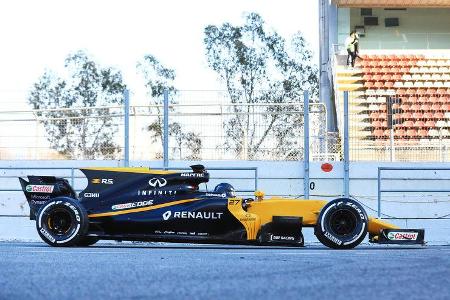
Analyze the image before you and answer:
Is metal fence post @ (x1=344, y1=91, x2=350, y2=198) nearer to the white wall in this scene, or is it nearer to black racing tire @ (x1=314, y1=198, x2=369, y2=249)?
black racing tire @ (x1=314, y1=198, x2=369, y2=249)

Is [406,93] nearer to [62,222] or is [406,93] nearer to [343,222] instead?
[343,222]

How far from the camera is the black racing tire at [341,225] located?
1095 centimetres

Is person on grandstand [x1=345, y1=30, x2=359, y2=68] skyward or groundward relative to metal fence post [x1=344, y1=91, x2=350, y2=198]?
skyward

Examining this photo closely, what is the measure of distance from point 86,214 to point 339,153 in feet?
22.7

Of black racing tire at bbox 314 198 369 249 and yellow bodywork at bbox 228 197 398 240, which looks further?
yellow bodywork at bbox 228 197 398 240

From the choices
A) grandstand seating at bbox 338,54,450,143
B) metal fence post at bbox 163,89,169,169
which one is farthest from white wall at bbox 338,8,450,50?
metal fence post at bbox 163,89,169,169

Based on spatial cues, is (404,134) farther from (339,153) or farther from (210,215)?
(210,215)

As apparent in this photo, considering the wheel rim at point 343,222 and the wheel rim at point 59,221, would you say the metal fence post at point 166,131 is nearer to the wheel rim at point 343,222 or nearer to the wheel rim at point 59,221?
the wheel rim at point 59,221

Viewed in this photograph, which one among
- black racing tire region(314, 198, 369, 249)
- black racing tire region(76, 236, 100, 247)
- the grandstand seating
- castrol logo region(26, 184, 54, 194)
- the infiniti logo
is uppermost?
the grandstand seating

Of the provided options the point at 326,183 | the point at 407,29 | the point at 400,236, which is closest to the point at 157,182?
the point at 400,236

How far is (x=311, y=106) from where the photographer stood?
17.3m

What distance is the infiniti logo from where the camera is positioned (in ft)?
37.6

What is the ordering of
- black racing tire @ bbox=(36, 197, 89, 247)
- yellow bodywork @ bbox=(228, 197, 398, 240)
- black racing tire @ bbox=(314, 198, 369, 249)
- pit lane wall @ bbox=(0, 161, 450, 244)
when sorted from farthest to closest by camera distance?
pit lane wall @ bbox=(0, 161, 450, 244), black racing tire @ bbox=(36, 197, 89, 247), yellow bodywork @ bbox=(228, 197, 398, 240), black racing tire @ bbox=(314, 198, 369, 249)

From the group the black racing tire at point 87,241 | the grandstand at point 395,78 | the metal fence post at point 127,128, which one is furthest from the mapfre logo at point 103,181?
the grandstand at point 395,78
